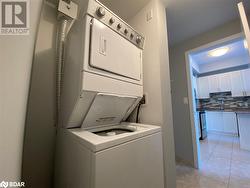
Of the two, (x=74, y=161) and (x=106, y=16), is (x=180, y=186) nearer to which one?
(x=74, y=161)

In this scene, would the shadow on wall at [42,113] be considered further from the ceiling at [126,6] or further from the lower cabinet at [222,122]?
the lower cabinet at [222,122]

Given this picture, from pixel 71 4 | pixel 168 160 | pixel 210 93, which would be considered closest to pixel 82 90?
pixel 168 160

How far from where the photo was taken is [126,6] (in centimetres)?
140

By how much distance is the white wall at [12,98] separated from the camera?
0.47 meters

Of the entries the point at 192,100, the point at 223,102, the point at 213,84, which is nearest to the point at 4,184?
the point at 192,100

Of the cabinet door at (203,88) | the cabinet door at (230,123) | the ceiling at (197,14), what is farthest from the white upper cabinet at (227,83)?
the ceiling at (197,14)

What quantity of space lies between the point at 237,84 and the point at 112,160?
4.86 meters

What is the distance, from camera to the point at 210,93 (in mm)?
4344

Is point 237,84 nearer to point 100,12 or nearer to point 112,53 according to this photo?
point 112,53

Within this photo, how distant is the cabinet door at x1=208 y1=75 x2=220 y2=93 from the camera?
4.12 m

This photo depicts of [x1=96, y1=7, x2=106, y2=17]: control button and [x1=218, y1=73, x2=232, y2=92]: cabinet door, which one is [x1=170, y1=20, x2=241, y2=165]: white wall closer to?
[x1=96, y1=7, x2=106, y2=17]: control button

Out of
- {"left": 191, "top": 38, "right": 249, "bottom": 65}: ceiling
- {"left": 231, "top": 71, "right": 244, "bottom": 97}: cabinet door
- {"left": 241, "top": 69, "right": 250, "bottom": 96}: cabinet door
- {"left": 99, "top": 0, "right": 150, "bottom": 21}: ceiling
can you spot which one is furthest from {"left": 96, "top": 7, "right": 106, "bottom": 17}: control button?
{"left": 231, "top": 71, "right": 244, "bottom": 97}: cabinet door
